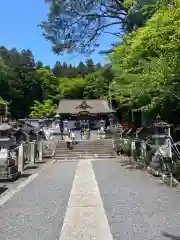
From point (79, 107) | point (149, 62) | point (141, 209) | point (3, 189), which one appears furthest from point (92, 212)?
point (79, 107)

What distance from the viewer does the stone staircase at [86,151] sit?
25.1 metres

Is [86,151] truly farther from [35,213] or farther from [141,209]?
[35,213]

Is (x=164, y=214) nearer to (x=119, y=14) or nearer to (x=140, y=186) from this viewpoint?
(x=140, y=186)

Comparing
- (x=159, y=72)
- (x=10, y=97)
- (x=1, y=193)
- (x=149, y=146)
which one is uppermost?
(x=10, y=97)

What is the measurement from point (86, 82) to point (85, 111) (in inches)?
743

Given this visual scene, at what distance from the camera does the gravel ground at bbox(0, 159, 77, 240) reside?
5.55 meters

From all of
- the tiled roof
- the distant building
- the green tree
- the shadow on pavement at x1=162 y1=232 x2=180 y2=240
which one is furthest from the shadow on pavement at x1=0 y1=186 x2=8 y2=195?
the green tree

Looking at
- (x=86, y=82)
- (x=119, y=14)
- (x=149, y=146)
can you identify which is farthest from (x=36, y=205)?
(x=86, y=82)

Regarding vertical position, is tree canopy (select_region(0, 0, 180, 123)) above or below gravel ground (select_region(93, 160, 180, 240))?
above

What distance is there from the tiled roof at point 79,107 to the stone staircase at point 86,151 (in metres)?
20.0

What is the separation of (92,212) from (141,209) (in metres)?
1.04

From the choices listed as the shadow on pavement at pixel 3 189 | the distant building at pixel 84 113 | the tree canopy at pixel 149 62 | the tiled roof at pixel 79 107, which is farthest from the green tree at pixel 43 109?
the shadow on pavement at pixel 3 189

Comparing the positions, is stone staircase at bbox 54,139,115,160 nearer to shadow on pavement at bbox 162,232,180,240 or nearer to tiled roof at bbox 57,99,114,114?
shadow on pavement at bbox 162,232,180,240

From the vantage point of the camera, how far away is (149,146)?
15.0 meters
